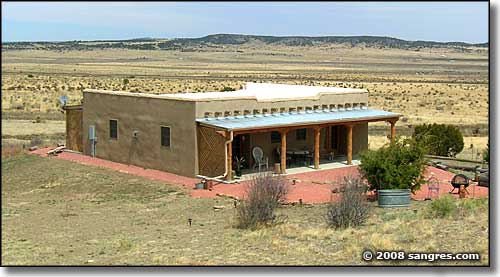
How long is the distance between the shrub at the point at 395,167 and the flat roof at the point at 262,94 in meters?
6.02

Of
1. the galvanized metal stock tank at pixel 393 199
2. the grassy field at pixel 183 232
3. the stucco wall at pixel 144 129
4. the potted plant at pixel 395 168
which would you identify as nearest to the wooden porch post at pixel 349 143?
the potted plant at pixel 395 168

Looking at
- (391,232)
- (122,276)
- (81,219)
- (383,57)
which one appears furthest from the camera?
(383,57)

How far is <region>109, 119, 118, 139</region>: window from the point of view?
2806 cm

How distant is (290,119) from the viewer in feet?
86.2

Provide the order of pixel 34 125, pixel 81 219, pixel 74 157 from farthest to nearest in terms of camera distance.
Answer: pixel 34 125, pixel 74 157, pixel 81 219

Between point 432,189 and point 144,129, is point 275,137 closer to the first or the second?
point 144,129

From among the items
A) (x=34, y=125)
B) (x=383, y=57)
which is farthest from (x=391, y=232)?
(x=383, y=57)

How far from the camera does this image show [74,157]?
2912 cm

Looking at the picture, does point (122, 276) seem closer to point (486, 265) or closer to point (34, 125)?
point (486, 265)

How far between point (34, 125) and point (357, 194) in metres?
30.2

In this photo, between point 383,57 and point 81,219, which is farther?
point 383,57

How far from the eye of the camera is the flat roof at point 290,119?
24.7 meters

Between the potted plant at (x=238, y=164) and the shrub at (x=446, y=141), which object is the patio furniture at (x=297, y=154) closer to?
the potted plant at (x=238, y=164)

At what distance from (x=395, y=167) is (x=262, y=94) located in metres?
9.52
